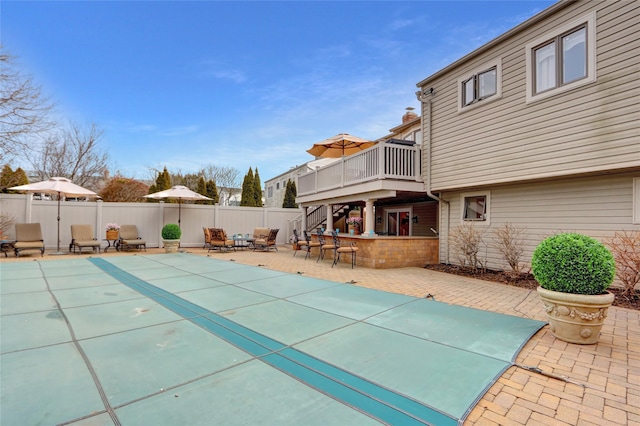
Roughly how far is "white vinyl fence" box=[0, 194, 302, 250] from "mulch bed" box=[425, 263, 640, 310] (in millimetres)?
9239

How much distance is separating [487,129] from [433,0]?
556 cm

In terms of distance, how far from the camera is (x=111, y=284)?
6.15 m

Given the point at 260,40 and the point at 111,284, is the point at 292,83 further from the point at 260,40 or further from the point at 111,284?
the point at 111,284

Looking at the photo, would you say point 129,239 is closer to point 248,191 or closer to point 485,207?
point 248,191

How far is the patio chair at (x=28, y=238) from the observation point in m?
10.1

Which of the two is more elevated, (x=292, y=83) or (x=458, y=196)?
(x=292, y=83)

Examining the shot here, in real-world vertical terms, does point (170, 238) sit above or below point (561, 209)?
below

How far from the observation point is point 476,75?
829cm

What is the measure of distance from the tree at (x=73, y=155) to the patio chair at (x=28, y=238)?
12940 mm

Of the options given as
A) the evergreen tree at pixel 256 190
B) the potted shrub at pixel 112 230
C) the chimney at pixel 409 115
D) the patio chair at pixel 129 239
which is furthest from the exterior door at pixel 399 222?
the evergreen tree at pixel 256 190

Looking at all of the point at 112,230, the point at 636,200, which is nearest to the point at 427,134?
the point at 636,200

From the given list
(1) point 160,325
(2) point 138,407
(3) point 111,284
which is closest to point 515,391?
(2) point 138,407

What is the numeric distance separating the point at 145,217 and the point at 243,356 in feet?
41.7

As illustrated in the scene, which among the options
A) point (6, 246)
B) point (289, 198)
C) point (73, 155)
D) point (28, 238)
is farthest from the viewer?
point (289, 198)
